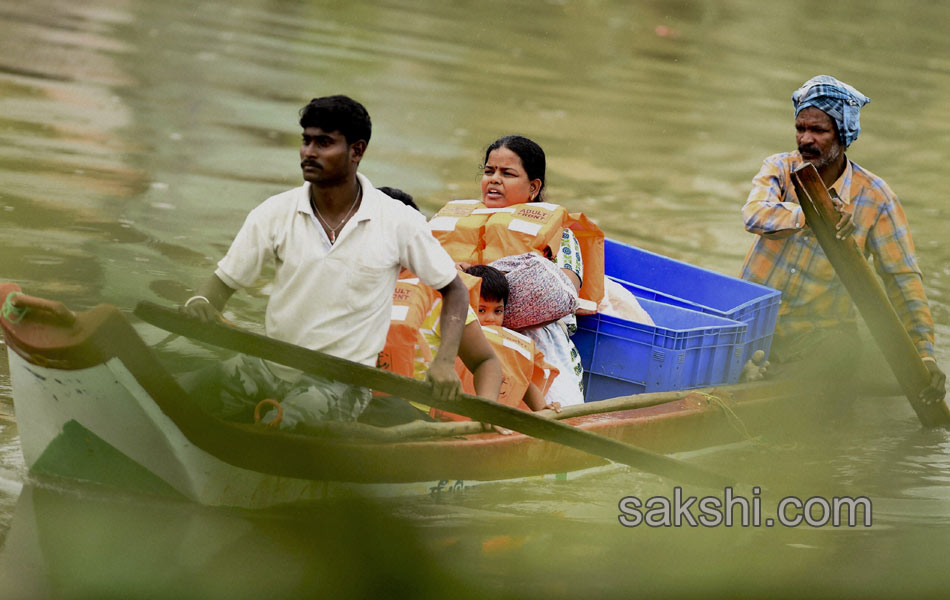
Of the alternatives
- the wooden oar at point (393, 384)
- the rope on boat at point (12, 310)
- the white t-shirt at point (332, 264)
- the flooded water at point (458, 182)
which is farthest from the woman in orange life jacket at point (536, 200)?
the rope on boat at point (12, 310)

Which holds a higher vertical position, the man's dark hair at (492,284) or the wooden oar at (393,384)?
the man's dark hair at (492,284)

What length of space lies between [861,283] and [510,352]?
5.88 feet

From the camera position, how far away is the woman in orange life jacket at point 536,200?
6.07 meters

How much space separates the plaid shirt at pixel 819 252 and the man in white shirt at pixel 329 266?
2243mm

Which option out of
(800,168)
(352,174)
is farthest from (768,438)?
(352,174)

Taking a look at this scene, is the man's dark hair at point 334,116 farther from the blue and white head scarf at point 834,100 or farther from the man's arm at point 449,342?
the blue and white head scarf at point 834,100

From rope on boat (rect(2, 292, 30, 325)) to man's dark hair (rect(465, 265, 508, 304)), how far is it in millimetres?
2064

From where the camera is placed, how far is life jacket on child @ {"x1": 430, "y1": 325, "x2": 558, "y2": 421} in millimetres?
5602

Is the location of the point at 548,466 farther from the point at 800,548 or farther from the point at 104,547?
the point at 104,547

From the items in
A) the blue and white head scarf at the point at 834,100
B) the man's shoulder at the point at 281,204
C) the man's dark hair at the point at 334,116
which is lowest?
the man's shoulder at the point at 281,204

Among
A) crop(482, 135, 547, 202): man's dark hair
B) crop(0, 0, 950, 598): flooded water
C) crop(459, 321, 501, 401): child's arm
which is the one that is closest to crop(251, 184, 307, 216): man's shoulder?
crop(459, 321, 501, 401): child's arm

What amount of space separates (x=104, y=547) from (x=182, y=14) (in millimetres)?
13913

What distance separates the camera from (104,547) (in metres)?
4.94

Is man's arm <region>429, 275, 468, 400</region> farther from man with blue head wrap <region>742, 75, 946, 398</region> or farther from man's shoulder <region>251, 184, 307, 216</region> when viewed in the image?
man with blue head wrap <region>742, 75, 946, 398</region>
